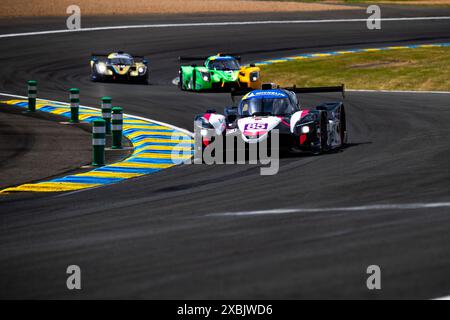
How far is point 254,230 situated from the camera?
37.6ft

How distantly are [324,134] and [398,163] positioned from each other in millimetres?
2312

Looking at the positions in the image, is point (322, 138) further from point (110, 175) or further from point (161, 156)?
point (110, 175)

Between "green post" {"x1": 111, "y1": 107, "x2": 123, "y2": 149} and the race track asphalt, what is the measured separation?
11.0 feet

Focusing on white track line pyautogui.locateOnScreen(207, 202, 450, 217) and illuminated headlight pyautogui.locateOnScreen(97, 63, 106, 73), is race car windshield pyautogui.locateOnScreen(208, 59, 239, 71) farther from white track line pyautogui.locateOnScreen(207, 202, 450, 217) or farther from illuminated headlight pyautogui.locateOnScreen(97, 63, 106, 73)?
white track line pyautogui.locateOnScreen(207, 202, 450, 217)

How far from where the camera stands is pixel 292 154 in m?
18.9

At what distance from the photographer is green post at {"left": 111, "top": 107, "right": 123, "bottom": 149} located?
Result: 20.9m

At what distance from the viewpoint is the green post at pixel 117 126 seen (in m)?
20.9

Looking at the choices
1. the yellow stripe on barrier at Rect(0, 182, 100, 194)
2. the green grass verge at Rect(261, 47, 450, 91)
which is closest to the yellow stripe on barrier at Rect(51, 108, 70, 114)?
the green grass verge at Rect(261, 47, 450, 91)

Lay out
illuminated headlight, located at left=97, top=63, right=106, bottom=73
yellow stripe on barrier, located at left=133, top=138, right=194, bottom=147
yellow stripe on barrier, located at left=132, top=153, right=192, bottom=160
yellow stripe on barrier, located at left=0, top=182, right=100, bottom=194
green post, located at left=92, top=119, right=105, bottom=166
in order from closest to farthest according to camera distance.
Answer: yellow stripe on barrier, located at left=0, top=182, right=100, bottom=194, green post, located at left=92, top=119, right=105, bottom=166, yellow stripe on barrier, located at left=132, top=153, right=192, bottom=160, yellow stripe on barrier, located at left=133, top=138, right=194, bottom=147, illuminated headlight, located at left=97, top=63, right=106, bottom=73

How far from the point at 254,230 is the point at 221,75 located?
884 inches

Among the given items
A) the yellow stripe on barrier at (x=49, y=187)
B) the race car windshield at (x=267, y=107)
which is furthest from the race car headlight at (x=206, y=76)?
the yellow stripe on barrier at (x=49, y=187)

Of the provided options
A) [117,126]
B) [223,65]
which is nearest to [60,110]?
[223,65]

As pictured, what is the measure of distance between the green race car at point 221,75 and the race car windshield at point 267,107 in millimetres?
13549
